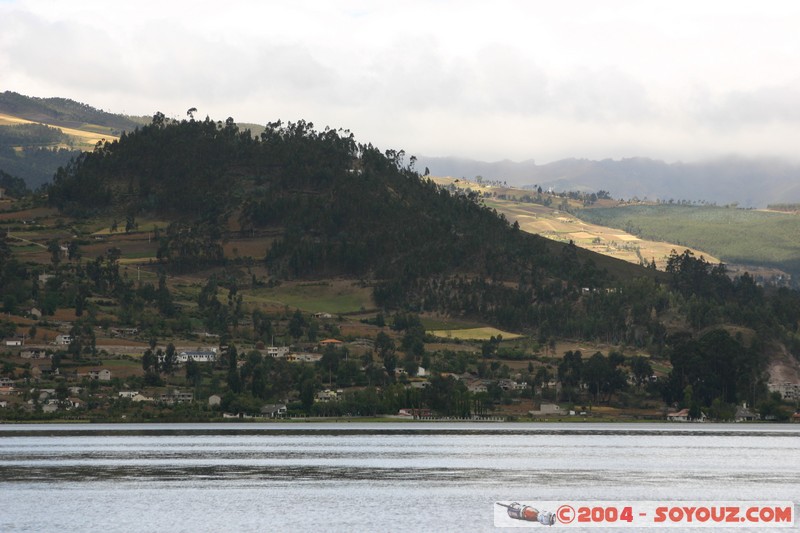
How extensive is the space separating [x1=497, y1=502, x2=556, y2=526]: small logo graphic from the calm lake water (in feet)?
5.29

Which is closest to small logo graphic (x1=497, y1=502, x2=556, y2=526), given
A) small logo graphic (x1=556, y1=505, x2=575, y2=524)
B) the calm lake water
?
small logo graphic (x1=556, y1=505, x2=575, y2=524)

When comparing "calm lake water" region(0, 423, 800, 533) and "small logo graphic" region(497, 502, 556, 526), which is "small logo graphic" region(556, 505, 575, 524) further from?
"calm lake water" region(0, 423, 800, 533)

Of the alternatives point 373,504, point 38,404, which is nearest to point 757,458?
point 373,504

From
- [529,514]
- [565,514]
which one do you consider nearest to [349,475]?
[565,514]

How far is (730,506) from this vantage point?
84125 mm

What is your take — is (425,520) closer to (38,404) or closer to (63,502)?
(63,502)

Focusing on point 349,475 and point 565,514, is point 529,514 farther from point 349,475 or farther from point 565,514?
point 349,475

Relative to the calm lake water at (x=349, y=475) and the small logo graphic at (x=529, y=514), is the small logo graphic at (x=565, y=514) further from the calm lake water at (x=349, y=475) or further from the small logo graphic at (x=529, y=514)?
the calm lake water at (x=349, y=475)

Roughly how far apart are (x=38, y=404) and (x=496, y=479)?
11147cm

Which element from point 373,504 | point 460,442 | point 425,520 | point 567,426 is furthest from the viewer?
point 567,426

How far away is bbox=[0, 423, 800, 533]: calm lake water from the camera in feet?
271

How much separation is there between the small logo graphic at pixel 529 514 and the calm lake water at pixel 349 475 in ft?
5.29

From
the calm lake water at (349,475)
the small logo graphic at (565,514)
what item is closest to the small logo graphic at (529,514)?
the small logo graphic at (565,514)

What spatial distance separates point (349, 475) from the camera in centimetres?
11038
